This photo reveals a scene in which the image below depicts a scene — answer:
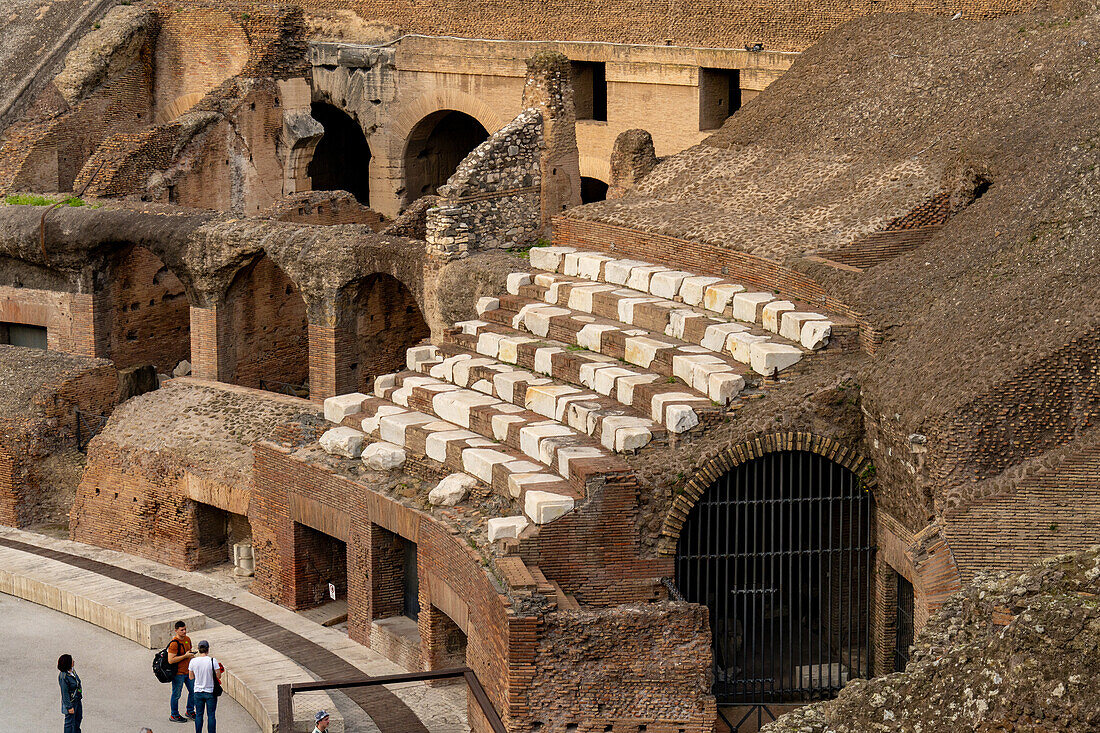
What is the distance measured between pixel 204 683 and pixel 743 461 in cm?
444

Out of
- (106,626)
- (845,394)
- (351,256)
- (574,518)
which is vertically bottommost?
(106,626)

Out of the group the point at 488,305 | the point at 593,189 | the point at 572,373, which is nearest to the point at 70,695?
the point at 572,373

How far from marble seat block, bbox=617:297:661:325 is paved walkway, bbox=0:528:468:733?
3.49m

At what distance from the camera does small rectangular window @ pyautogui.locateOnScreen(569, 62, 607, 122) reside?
23500 millimetres

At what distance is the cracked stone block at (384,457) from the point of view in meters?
15.2

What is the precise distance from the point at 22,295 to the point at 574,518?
10482 mm

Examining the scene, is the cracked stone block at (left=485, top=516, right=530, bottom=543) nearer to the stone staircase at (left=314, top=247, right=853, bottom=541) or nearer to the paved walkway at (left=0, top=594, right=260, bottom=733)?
the stone staircase at (left=314, top=247, right=853, bottom=541)

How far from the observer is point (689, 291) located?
1559cm

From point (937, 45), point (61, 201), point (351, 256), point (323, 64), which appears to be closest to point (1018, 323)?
point (937, 45)

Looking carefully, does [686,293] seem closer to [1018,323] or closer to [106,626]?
[1018,323]

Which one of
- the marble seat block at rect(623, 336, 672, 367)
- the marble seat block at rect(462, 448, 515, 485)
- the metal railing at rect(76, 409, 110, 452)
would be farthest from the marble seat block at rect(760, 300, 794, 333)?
the metal railing at rect(76, 409, 110, 452)

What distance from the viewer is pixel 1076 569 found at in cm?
729

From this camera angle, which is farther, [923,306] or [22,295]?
[22,295]

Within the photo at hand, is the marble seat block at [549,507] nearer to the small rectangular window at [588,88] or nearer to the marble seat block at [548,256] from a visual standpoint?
the marble seat block at [548,256]
